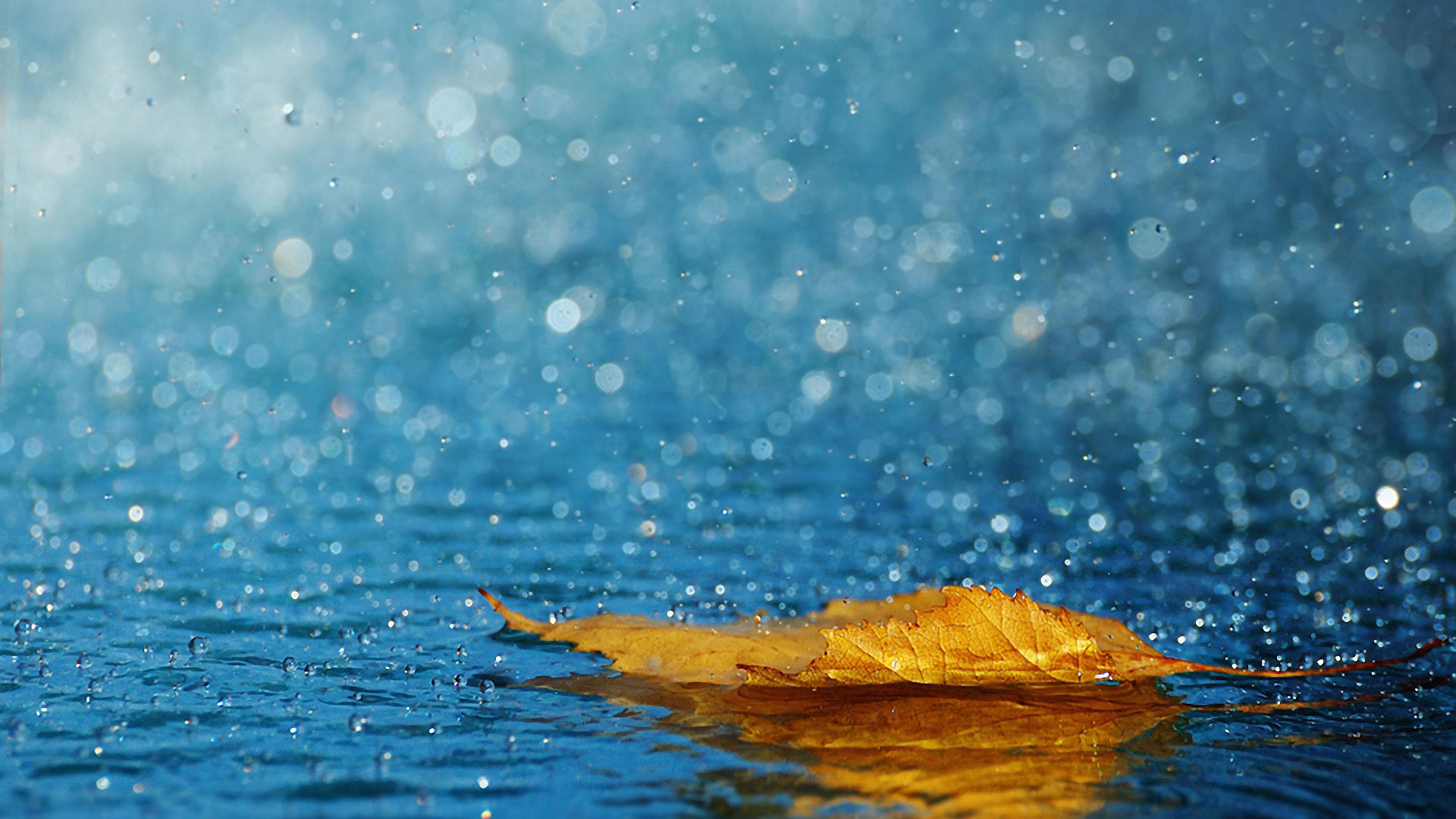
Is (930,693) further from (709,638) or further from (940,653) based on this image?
(709,638)

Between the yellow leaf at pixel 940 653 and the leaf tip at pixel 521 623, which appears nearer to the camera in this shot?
the yellow leaf at pixel 940 653

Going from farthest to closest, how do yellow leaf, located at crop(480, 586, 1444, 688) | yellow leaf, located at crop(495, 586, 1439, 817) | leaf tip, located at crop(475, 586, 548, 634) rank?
leaf tip, located at crop(475, 586, 548, 634)
yellow leaf, located at crop(480, 586, 1444, 688)
yellow leaf, located at crop(495, 586, 1439, 817)

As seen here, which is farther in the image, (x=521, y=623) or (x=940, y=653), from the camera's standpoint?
(x=521, y=623)

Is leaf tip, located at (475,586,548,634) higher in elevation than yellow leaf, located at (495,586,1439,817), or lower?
higher

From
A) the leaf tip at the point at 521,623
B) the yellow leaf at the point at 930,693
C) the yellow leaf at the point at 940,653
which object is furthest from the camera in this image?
the leaf tip at the point at 521,623

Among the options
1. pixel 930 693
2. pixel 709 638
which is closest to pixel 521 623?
pixel 709 638

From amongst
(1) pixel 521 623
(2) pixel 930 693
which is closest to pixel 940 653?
(2) pixel 930 693

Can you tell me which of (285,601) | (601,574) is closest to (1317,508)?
(601,574)

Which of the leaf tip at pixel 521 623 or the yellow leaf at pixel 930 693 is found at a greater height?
the leaf tip at pixel 521 623

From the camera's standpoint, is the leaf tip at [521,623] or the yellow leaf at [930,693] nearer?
the yellow leaf at [930,693]

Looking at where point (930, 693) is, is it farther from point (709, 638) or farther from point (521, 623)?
point (521, 623)

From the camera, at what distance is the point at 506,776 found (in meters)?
1.21

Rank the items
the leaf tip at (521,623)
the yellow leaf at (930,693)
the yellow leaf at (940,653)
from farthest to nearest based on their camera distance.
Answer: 1. the leaf tip at (521,623)
2. the yellow leaf at (940,653)
3. the yellow leaf at (930,693)

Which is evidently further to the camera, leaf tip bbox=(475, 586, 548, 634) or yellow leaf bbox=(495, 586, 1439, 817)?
A: leaf tip bbox=(475, 586, 548, 634)
